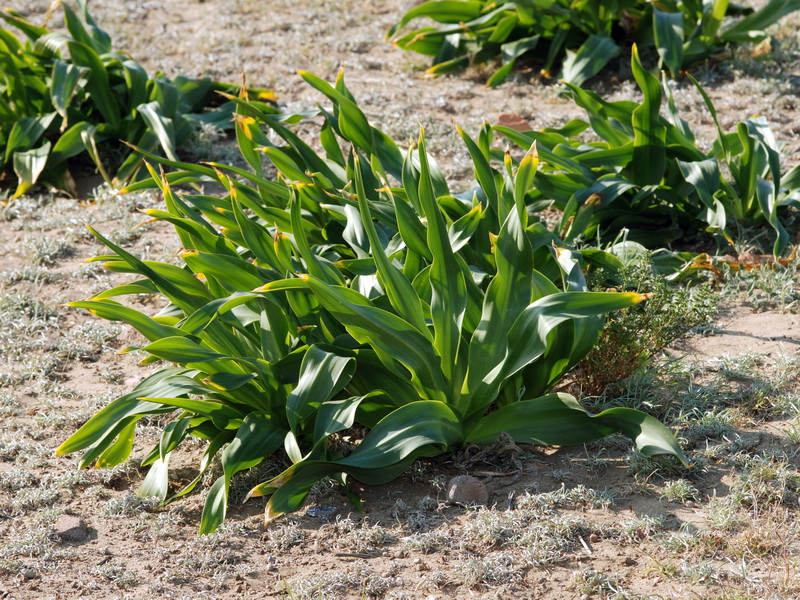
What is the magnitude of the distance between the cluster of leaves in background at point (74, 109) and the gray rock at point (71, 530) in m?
2.77

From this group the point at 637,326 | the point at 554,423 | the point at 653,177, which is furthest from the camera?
the point at 653,177

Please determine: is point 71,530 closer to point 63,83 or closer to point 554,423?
point 554,423

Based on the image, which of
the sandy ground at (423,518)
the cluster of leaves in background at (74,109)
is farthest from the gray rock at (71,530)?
the cluster of leaves in background at (74,109)

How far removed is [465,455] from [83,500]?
1.29m

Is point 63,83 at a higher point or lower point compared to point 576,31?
higher

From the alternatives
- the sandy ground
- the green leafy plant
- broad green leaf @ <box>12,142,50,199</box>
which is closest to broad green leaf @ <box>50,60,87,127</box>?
broad green leaf @ <box>12,142,50,199</box>

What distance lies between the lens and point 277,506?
2672 millimetres

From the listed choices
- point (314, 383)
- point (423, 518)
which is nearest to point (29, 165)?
point (314, 383)

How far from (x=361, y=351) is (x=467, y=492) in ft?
1.92

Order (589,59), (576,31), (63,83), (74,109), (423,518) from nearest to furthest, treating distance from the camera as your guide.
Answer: (423,518)
(63,83)
(74,109)
(589,59)
(576,31)

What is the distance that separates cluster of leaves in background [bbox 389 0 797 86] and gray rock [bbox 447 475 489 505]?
3.54 meters

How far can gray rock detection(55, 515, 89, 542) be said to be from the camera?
9.14 ft

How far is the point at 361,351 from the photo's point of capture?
3.00 meters

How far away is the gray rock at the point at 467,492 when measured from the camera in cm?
280
